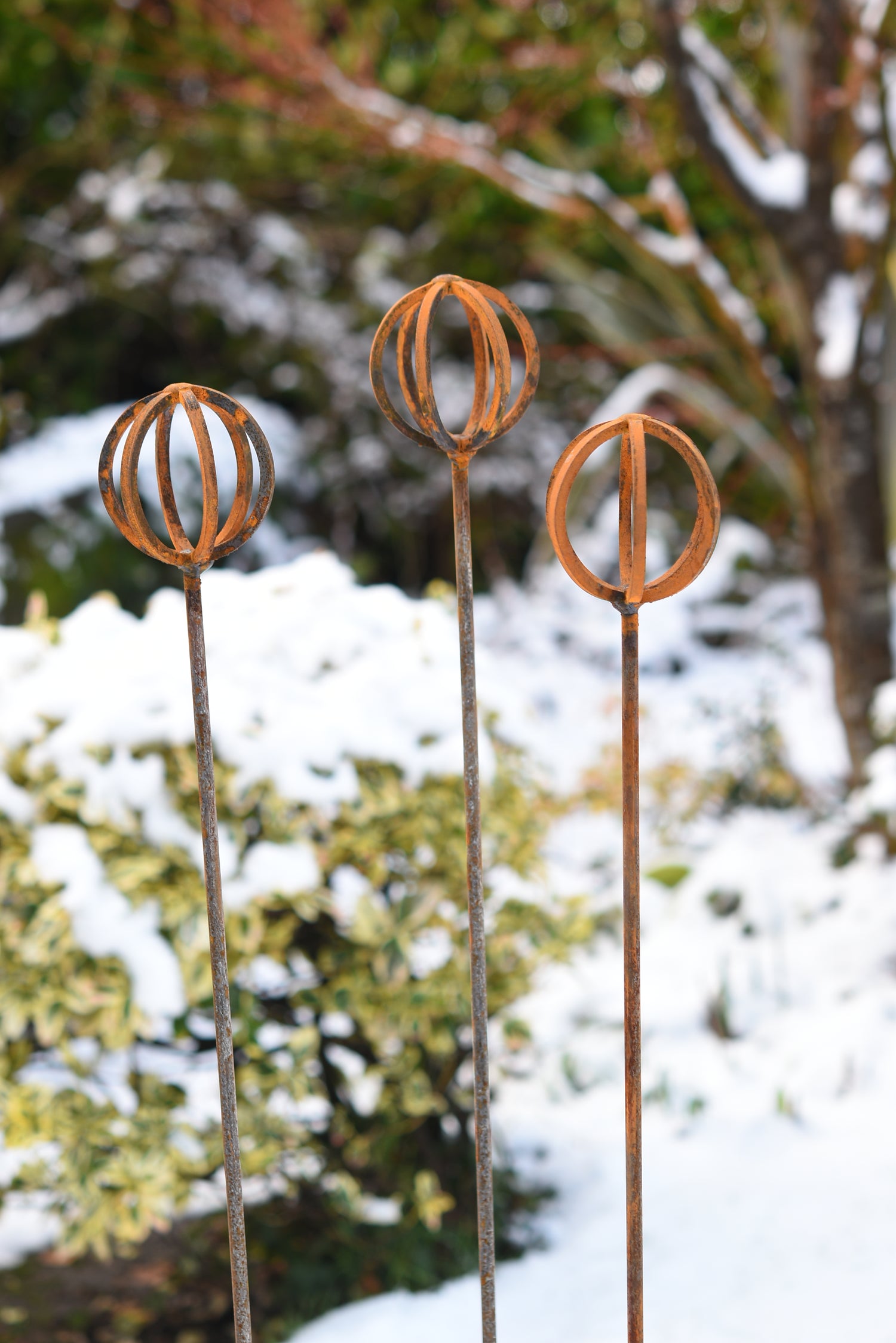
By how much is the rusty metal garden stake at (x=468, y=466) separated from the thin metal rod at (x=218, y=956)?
0.17m

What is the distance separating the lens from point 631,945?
2.34 feet

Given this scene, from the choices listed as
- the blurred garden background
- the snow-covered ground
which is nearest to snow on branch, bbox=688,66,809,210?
the blurred garden background

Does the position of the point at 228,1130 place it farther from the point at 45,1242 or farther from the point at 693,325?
the point at 693,325

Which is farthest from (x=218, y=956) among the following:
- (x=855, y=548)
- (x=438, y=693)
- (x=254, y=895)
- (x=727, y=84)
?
(x=727, y=84)

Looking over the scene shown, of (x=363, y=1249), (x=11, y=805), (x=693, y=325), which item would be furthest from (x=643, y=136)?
(x=363, y=1249)

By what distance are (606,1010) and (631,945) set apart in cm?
144

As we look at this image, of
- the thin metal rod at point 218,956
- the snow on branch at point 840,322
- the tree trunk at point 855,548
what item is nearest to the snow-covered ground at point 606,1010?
the tree trunk at point 855,548

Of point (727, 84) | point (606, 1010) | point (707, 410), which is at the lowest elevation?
point (606, 1010)

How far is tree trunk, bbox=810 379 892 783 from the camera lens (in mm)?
2510

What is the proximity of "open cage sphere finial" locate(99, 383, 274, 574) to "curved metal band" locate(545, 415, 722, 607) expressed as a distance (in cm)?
19

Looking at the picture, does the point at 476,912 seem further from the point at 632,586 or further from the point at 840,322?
the point at 840,322

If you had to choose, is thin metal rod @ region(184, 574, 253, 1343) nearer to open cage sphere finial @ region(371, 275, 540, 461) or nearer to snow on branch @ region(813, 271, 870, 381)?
open cage sphere finial @ region(371, 275, 540, 461)

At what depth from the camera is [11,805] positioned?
123 cm

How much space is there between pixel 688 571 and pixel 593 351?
346cm
